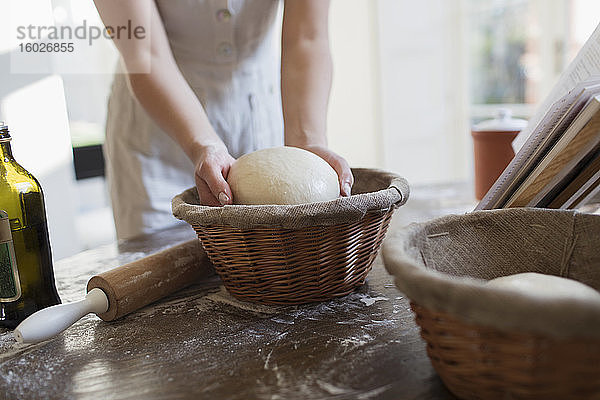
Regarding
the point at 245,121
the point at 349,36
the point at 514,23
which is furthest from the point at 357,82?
the point at 245,121

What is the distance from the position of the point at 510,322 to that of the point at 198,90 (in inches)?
46.1

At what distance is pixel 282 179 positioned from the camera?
0.86 m

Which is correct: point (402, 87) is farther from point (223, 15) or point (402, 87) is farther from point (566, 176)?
point (566, 176)

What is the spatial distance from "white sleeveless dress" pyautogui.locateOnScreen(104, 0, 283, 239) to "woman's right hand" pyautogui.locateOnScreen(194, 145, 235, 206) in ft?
1.61

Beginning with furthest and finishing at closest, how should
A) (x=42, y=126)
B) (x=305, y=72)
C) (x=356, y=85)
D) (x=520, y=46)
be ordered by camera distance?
(x=356, y=85), (x=520, y=46), (x=42, y=126), (x=305, y=72)

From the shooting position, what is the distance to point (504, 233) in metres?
0.70

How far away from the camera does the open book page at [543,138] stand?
2.41 ft

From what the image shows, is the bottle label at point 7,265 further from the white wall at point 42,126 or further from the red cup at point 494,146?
the white wall at point 42,126

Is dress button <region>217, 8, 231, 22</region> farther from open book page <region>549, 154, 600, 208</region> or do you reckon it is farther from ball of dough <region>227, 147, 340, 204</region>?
open book page <region>549, 154, 600, 208</region>

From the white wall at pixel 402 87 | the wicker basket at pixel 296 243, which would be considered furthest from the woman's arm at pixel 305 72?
the white wall at pixel 402 87

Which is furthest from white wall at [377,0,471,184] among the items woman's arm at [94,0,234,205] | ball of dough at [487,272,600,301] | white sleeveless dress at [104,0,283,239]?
ball of dough at [487,272,600,301]

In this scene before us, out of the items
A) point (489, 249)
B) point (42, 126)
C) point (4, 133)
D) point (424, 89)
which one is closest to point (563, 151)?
point (489, 249)

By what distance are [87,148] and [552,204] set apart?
3.20m

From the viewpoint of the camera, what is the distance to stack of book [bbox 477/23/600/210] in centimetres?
71
